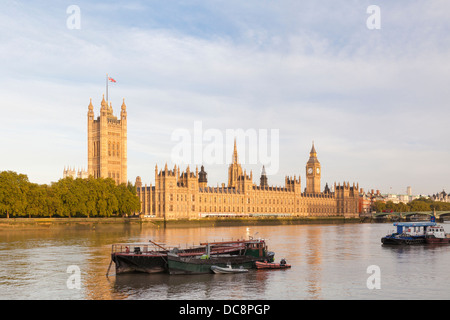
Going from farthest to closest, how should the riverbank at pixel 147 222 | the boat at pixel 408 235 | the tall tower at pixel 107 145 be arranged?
the tall tower at pixel 107 145
the riverbank at pixel 147 222
the boat at pixel 408 235

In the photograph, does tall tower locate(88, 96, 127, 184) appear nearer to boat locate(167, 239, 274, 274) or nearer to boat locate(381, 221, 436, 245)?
boat locate(381, 221, 436, 245)

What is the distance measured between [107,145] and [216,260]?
119m

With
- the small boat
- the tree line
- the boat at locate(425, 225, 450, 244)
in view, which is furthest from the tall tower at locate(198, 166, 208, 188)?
the small boat

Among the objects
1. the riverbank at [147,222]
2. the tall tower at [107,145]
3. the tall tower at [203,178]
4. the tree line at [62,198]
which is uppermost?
the tall tower at [107,145]

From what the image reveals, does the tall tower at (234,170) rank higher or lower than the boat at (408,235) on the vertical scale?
higher

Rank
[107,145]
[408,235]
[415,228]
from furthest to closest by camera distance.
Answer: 1. [107,145]
2. [415,228]
3. [408,235]

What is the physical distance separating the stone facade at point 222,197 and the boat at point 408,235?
6684 cm

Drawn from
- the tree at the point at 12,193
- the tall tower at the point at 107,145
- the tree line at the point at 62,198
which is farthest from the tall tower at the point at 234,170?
the tree at the point at 12,193

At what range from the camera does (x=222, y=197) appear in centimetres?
15200

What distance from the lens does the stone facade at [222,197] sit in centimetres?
13275

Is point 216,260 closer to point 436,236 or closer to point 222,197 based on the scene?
point 436,236

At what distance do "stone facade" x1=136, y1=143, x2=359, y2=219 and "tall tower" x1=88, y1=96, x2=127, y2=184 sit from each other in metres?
7.28

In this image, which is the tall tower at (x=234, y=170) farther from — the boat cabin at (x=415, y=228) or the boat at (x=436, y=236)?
the boat at (x=436, y=236)

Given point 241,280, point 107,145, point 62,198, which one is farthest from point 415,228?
point 107,145
